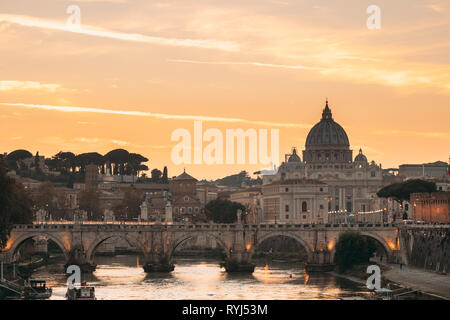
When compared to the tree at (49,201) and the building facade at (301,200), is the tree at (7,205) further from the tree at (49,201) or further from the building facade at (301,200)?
the building facade at (301,200)

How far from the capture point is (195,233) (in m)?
118

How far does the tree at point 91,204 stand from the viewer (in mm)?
185875

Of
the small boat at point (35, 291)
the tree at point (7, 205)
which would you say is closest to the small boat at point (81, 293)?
the small boat at point (35, 291)

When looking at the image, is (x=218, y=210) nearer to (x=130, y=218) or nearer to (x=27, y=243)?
(x=130, y=218)

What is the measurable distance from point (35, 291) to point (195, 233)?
32551 millimetres

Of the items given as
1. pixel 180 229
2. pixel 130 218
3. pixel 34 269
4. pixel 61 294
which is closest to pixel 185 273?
pixel 180 229

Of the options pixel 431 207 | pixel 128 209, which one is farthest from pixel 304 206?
pixel 431 207

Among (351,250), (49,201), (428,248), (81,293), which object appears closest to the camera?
(81,293)

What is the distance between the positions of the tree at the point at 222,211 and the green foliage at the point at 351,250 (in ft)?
195

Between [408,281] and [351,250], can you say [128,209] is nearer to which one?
[351,250]

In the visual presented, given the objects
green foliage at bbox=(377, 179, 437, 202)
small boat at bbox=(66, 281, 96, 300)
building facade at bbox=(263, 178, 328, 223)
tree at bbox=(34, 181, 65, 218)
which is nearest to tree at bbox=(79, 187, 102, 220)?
tree at bbox=(34, 181, 65, 218)

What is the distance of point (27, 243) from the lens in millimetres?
136000

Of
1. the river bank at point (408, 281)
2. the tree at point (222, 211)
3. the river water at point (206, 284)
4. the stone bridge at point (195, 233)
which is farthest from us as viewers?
the tree at point (222, 211)
